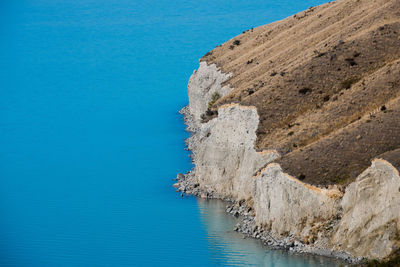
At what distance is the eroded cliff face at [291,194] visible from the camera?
59.5 meters

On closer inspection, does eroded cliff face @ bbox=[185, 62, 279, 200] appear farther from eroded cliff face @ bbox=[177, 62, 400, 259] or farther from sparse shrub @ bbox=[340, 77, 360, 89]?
sparse shrub @ bbox=[340, 77, 360, 89]

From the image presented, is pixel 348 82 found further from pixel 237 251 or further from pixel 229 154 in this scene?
pixel 237 251

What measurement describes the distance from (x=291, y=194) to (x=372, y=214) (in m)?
8.15

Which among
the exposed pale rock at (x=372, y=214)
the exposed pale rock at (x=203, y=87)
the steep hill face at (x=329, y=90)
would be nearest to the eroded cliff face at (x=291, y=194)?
the exposed pale rock at (x=372, y=214)

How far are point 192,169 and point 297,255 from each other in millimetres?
27989

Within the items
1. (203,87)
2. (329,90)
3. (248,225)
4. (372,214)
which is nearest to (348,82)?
(329,90)

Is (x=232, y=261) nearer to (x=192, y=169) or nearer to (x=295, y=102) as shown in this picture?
(x=295, y=102)

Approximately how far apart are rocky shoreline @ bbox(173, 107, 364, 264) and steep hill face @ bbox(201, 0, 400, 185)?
5.52m

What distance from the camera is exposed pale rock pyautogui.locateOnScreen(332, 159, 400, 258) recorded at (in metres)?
58.5

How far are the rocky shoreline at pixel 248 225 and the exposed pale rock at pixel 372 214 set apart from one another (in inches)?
39.7

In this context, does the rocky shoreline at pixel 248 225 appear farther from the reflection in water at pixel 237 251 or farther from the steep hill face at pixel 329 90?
the steep hill face at pixel 329 90

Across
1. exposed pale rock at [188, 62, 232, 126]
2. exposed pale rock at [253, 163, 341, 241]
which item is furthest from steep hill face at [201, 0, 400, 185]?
exposed pale rock at [188, 62, 232, 126]

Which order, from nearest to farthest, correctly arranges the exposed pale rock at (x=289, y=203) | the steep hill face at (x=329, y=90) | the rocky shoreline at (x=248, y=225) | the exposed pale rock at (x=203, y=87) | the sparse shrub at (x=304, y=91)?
the rocky shoreline at (x=248, y=225)
the exposed pale rock at (x=289, y=203)
the steep hill face at (x=329, y=90)
the sparse shrub at (x=304, y=91)
the exposed pale rock at (x=203, y=87)

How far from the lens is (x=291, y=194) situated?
66312mm
